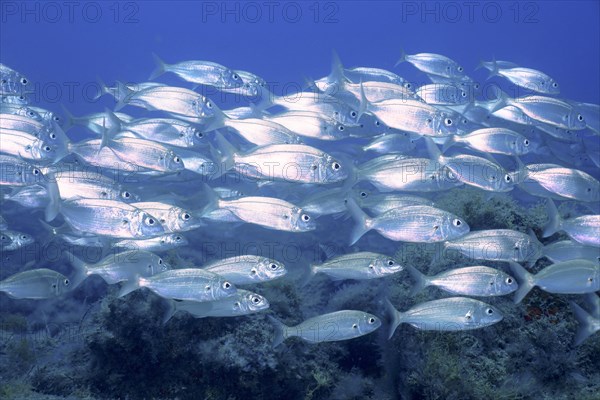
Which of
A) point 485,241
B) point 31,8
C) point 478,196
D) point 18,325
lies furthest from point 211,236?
point 31,8

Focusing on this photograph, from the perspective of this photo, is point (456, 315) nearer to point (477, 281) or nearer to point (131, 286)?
point (477, 281)

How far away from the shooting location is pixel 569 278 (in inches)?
193

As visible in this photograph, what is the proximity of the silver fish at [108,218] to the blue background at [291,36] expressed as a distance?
3874 inches

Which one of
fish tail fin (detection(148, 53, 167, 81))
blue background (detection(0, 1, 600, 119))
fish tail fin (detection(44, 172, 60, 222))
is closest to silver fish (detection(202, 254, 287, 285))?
fish tail fin (detection(44, 172, 60, 222))

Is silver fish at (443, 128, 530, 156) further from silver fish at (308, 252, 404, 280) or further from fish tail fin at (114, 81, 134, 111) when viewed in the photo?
fish tail fin at (114, 81, 134, 111)

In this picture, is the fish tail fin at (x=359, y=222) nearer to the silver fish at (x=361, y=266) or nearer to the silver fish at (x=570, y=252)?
the silver fish at (x=361, y=266)

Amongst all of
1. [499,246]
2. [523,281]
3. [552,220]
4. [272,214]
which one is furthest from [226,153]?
[552,220]

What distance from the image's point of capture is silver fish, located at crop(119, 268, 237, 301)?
498cm

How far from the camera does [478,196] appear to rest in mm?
→ 6941

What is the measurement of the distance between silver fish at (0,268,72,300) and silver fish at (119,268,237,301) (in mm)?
1455

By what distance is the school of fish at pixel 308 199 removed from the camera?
5069 mm

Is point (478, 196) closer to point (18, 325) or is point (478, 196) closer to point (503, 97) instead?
point (503, 97)

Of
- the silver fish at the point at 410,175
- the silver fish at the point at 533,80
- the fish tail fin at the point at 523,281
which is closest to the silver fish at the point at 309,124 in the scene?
the silver fish at the point at 410,175

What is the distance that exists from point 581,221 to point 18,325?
9.86 meters
